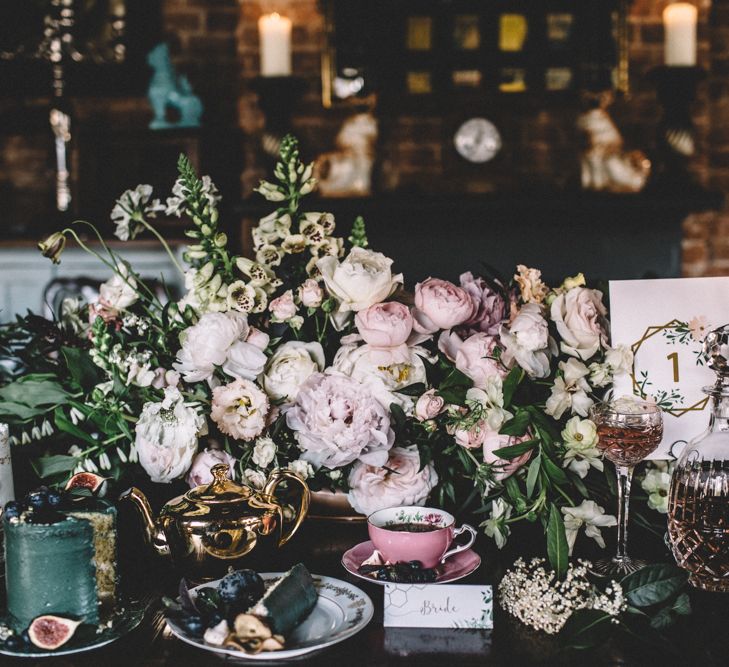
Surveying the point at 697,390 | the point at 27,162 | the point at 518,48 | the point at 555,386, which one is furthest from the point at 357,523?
the point at 27,162

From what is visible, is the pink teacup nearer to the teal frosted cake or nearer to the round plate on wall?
the teal frosted cake

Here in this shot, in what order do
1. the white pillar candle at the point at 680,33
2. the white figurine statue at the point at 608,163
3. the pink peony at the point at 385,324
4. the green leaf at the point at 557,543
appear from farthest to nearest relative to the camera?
1. the white figurine statue at the point at 608,163
2. the white pillar candle at the point at 680,33
3. the pink peony at the point at 385,324
4. the green leaf at the point at 557,543

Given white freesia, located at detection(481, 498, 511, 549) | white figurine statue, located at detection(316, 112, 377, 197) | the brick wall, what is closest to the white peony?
white freesia, located at detection(481, 498, 511, 549)

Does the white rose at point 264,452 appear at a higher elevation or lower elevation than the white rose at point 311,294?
lower

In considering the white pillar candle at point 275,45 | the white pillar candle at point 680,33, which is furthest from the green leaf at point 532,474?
the white pillar candle at point 680,33

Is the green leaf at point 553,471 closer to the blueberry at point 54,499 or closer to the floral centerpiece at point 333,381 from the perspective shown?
the floral centerpiece at point 333,381

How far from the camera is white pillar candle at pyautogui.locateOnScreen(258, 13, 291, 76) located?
2824 millimetres

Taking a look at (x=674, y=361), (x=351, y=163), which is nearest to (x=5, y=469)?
(x=674, y=361)

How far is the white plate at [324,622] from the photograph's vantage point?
696 mm

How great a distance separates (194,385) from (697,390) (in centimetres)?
65

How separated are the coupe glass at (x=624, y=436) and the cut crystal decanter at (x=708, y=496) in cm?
5

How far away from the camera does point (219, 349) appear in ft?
3.13

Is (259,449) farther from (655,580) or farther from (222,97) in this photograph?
(222,97)

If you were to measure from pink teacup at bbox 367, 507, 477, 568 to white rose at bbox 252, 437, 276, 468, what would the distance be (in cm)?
16
